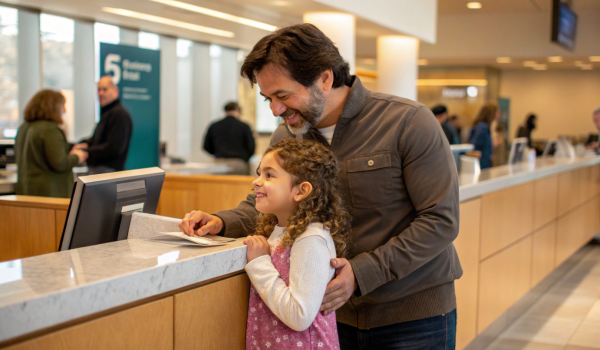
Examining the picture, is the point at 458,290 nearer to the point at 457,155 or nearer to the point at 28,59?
the point at 457,155

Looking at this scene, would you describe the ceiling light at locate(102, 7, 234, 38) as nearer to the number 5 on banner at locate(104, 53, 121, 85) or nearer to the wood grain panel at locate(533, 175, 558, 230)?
the number 5 on banner at locate(104, 53, 121, 85)

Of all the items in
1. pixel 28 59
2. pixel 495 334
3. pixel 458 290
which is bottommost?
pixel 495 334

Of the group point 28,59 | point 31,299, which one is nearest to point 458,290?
point 31,299

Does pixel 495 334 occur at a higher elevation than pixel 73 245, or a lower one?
lower

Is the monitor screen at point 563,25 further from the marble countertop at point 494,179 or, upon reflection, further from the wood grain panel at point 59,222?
the wood grain panel at point 59,222

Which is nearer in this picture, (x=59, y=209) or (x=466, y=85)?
(x=59, y=209)

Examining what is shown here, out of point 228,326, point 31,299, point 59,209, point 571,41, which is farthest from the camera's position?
point 571,41

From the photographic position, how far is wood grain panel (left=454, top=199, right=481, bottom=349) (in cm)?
308

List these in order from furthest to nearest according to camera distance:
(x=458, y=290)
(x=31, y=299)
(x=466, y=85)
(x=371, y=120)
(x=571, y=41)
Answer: (x=466, y=85)
(x=571, y=41)
(x=458, y=290)
(x=371, y=120)
(x=31, y=299)

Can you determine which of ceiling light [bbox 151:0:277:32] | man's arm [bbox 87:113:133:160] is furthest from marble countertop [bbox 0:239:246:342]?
ceiling light [bbox 151:0:277:32]

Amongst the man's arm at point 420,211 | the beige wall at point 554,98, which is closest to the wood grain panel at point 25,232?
the man's arm at point 420,211

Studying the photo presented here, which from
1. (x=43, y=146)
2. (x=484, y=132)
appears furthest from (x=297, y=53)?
(x=484, y=132)

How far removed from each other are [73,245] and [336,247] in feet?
2.29

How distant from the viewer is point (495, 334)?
165 inches
